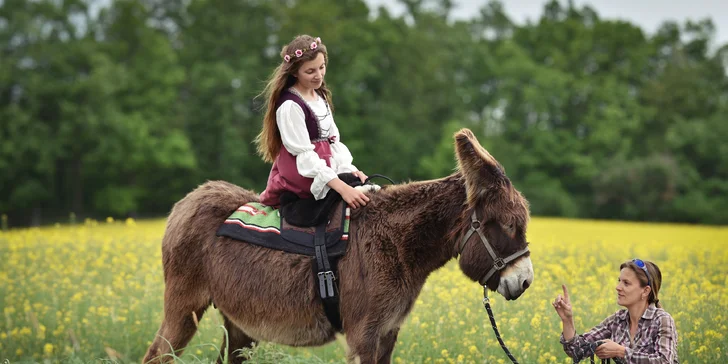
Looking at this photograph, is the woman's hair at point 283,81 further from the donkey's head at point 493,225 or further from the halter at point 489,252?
the halter at point 489,252

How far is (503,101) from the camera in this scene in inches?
1748

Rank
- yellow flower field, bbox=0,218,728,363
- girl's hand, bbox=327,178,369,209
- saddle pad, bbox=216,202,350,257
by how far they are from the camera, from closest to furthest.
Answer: girl's hand, bbox=327,178,369,209, saddle pad, bbox=216,202,350,257, yellow flower field, bbox=0,218,728,363

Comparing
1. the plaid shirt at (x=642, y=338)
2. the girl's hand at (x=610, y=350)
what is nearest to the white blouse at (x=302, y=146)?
the plaid shirt at (x=642, y=338)

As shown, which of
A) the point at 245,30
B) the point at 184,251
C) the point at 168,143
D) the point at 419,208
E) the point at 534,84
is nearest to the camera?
the point at 419,208

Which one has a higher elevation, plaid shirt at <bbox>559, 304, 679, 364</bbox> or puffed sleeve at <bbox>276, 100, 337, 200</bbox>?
puffed sleeve at <bbox>276, 100, 337, 200</bbox>

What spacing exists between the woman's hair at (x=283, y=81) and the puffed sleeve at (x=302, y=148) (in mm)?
203

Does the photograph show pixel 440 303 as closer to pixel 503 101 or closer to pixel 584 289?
pixel 584 289

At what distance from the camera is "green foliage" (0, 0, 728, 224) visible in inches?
1334

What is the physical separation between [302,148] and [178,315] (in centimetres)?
169

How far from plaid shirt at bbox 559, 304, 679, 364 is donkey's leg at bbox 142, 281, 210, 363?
105 inches

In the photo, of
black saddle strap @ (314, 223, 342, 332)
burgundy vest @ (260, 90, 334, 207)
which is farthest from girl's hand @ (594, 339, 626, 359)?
burgundy vest @ (260, 90, 334, 207)

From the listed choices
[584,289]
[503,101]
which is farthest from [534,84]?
[584,289]

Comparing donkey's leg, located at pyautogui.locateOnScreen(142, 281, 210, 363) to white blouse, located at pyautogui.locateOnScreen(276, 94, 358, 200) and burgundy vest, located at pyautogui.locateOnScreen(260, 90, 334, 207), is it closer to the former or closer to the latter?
burgundy vest, located at pyautogui.locateOnScreen(260, 90, 334, 207)

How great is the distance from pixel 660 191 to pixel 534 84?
11406mm
